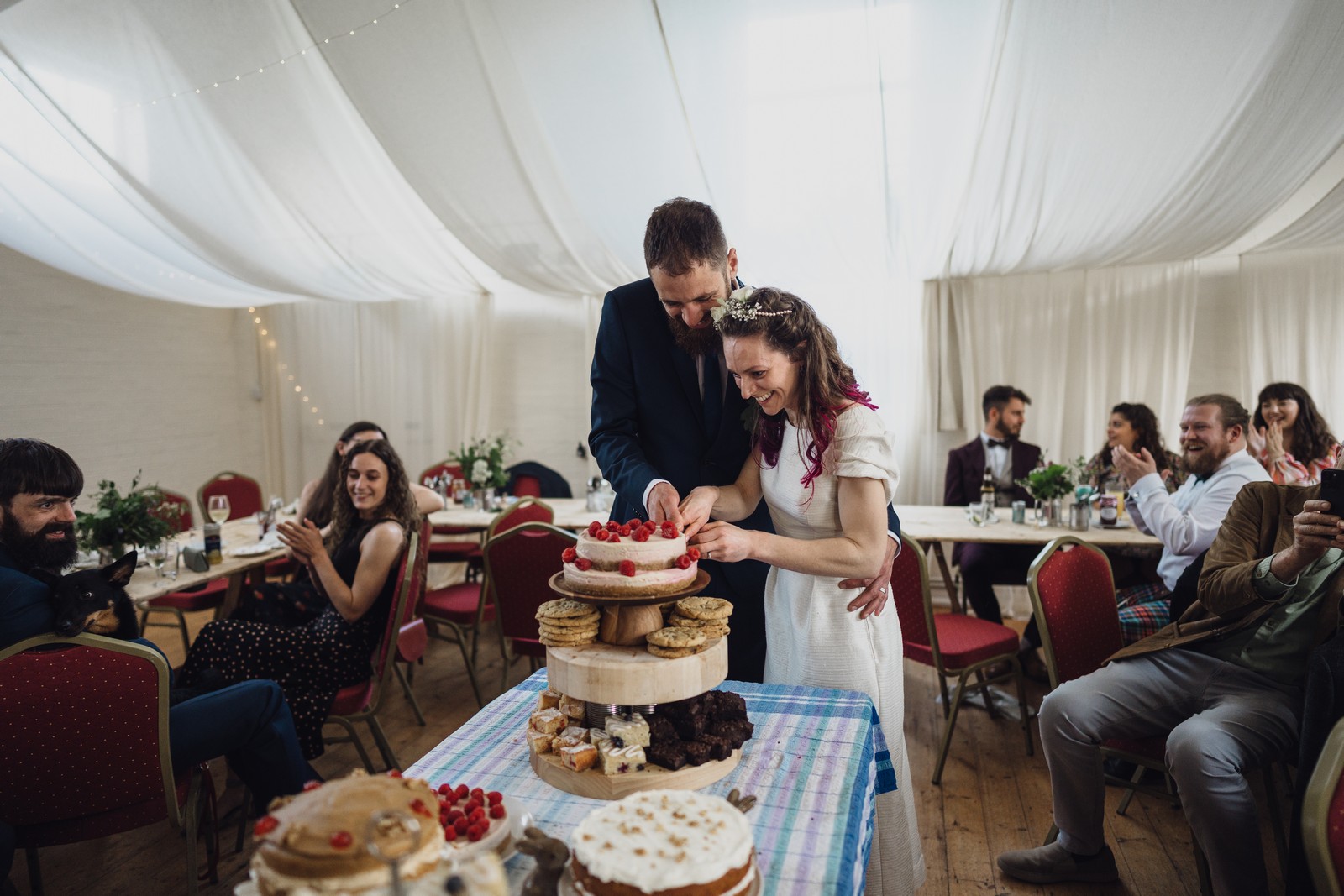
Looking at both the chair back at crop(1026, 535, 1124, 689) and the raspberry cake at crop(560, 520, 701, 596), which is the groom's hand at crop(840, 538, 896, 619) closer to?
→ the raspberry cake at crop(560, 520, 701, 596)

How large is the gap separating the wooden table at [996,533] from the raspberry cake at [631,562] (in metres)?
2.58

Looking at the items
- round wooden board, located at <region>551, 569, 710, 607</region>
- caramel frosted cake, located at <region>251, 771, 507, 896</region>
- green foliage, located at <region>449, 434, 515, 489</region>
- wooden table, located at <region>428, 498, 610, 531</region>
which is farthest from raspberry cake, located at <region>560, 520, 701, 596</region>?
green foliage, located at <region>449, 434, 515, 489</region>

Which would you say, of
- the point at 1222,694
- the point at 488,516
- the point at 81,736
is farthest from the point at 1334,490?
the point at 488,516

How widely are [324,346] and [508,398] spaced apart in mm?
2023

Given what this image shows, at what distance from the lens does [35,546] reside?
8.86ft

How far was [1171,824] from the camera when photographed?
3.04m

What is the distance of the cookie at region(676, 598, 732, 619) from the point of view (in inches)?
63.5

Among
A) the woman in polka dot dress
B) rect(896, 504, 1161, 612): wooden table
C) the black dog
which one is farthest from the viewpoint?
rect(896, 504, 1161, 612): wooden table

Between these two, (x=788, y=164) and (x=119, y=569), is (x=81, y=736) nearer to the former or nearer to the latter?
(x=119, y=569)

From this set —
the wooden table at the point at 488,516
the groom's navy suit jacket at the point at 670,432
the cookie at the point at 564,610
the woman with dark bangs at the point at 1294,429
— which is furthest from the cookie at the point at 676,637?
the woman with dark bangs at the point at 1294,429

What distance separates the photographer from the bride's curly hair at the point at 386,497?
3.54 meters

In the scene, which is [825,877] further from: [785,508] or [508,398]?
[508,398]

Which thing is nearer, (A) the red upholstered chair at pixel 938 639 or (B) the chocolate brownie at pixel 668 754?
(B) the chocolate brownie at pixel 668 754

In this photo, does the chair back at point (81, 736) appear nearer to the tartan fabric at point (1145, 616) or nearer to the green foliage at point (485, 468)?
the tartan fabric at point (1145, 616)
